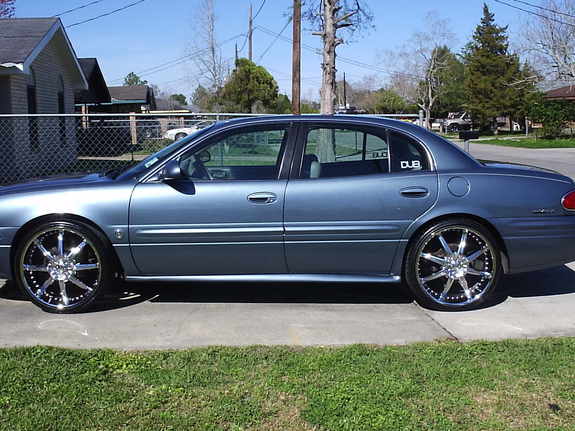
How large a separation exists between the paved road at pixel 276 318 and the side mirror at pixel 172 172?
1.07 meters

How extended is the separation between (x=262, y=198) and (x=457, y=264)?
162 cm

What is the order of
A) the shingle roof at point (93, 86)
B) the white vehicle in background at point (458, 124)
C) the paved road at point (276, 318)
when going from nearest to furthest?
the paved road at point (276, 318)
the shingle roof at point (93, 86)
the white vehicle in background at point (458, 124)

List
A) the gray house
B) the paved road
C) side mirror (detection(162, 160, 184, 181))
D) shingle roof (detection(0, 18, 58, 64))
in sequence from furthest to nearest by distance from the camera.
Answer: the gray house < shingle roof (detection(0, 18, 58, 64)) < side mirror (detection(162, 160, 184, 181)) < the paved road

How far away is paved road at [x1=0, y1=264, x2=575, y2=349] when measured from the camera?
182 inches

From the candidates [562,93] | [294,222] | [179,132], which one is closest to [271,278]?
[294,222]

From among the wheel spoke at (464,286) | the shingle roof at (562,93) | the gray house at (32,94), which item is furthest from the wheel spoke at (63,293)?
the shingle roof at (562,93)

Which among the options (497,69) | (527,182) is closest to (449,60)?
(497,69)

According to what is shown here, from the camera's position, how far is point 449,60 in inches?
2672

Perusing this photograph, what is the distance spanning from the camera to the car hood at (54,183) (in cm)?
521

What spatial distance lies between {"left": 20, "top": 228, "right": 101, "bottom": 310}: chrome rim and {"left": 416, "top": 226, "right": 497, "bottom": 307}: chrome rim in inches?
101

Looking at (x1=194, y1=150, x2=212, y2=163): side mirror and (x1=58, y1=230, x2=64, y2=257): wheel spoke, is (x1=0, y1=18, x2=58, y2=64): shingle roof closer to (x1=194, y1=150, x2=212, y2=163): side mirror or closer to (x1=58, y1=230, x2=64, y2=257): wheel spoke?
(x1=58, y1=230, x2=64, y2=257): wheel spoke

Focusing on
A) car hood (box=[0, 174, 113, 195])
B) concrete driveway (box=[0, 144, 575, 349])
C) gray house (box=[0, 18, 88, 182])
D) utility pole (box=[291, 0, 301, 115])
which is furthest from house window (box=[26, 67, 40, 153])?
concrete driveway (box=[0, 144, 575, 349])

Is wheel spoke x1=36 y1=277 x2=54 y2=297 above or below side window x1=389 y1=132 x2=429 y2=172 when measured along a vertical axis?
below

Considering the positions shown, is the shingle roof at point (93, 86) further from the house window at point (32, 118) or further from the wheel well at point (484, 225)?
the wheel well at point (484, 225)
